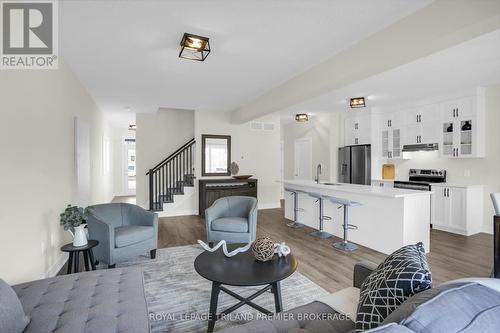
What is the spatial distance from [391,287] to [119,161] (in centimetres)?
1117

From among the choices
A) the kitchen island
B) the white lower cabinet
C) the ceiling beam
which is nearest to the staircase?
the kitchen island

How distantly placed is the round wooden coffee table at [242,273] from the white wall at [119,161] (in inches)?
371

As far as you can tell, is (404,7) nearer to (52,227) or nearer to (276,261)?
(276,261)

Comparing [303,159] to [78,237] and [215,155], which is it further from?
[78,237]

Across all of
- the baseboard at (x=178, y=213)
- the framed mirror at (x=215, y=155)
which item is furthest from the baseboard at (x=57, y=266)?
the framed mirror at (x=215, y=155)

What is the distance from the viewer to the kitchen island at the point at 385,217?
3756 mm

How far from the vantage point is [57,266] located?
338 centimetres

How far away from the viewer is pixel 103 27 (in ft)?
8.57

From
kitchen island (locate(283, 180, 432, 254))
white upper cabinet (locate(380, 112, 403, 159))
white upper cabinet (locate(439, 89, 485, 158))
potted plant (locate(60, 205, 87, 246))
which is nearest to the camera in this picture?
potted plant (locate(60, 205, 87, 246))

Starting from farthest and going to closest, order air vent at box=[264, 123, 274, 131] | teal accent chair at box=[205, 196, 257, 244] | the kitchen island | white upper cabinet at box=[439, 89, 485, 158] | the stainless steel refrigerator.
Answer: air vent at box=[264, 123, 274, 131], the stainless steel refrigerator, white upper cabinet at box=[439, 89, 485, 158], teal accent chair at box=[205, 196, 257, 244], the kitchen island

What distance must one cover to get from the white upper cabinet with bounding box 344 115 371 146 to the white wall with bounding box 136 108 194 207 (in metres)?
4.50

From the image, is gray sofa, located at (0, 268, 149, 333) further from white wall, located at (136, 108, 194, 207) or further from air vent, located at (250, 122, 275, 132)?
air vent, located at (250, 122, 275, 132)

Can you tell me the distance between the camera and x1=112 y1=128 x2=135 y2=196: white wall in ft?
34.7

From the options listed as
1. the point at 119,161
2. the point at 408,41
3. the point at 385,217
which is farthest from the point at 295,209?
the point at 119,161
